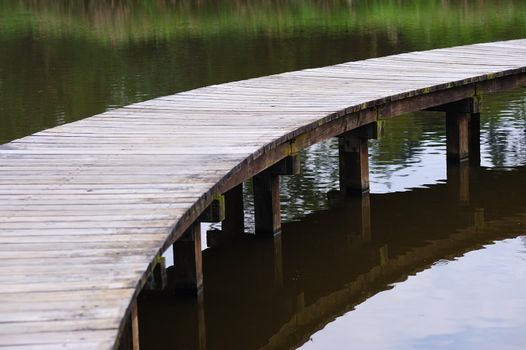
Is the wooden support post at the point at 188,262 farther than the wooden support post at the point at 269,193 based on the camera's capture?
No

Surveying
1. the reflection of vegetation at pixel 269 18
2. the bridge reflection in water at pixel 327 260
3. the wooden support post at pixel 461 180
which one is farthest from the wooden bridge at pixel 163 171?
the reflection of vegetation at pixel 269 18

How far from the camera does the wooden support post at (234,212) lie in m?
9.70

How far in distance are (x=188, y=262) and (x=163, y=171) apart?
0.63m

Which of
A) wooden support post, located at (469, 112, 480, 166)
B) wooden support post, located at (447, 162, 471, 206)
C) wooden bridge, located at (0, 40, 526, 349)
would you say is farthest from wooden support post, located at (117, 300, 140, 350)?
wooden support post, located at (469, 112, 480, 166)

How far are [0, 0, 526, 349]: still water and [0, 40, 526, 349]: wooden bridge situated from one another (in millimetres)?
368

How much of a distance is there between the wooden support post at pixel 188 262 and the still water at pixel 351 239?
0.10m

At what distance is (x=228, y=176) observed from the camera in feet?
25.3

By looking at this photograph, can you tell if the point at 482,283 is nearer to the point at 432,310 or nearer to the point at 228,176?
the point at 432,310

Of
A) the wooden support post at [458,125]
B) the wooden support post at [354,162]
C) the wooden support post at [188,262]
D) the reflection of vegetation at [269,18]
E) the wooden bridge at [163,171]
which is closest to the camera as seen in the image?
the wooden bridge at [163,171]

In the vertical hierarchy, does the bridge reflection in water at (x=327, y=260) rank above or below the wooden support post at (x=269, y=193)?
below

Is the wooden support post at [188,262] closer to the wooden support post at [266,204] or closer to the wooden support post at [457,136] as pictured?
the wooden support post at [266,204]

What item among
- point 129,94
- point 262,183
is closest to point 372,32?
point 129,94

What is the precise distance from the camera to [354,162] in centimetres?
1055

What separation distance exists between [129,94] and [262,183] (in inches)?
335
